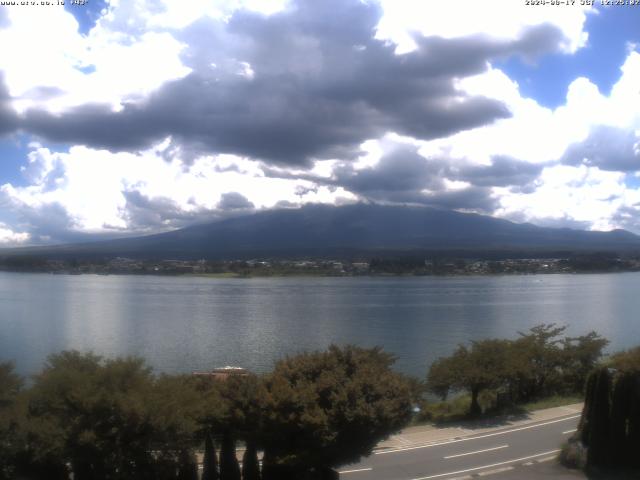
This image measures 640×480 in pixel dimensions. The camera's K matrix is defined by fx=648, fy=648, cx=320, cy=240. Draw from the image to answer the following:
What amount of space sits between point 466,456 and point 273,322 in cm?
3940

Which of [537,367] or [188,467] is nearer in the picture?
[188,467]

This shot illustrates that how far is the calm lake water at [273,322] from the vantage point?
40.0m

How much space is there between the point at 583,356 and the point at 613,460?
13.9 meters

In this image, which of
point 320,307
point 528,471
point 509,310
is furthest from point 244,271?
point 528,471

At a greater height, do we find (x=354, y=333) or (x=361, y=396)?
(x=361, y=396)

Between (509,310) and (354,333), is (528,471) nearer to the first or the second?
(354,333)

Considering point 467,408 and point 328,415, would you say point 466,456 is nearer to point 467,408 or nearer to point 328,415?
point 328,415

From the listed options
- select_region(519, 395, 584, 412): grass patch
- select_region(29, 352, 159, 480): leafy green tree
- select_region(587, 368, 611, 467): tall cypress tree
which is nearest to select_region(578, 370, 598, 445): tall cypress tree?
select_region(587, 368, 611, 467): tall cypress tree

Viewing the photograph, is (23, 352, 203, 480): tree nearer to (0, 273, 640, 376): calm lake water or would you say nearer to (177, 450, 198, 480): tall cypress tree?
(177, 450, 198, 480): tall cypress tree

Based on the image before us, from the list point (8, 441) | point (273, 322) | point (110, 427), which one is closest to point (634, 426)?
point (110, 427)

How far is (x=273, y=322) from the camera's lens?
5484 centimetres

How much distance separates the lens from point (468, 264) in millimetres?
155500

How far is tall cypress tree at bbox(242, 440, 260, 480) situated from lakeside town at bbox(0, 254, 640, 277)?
122846mm

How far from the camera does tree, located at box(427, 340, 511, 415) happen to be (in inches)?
898
